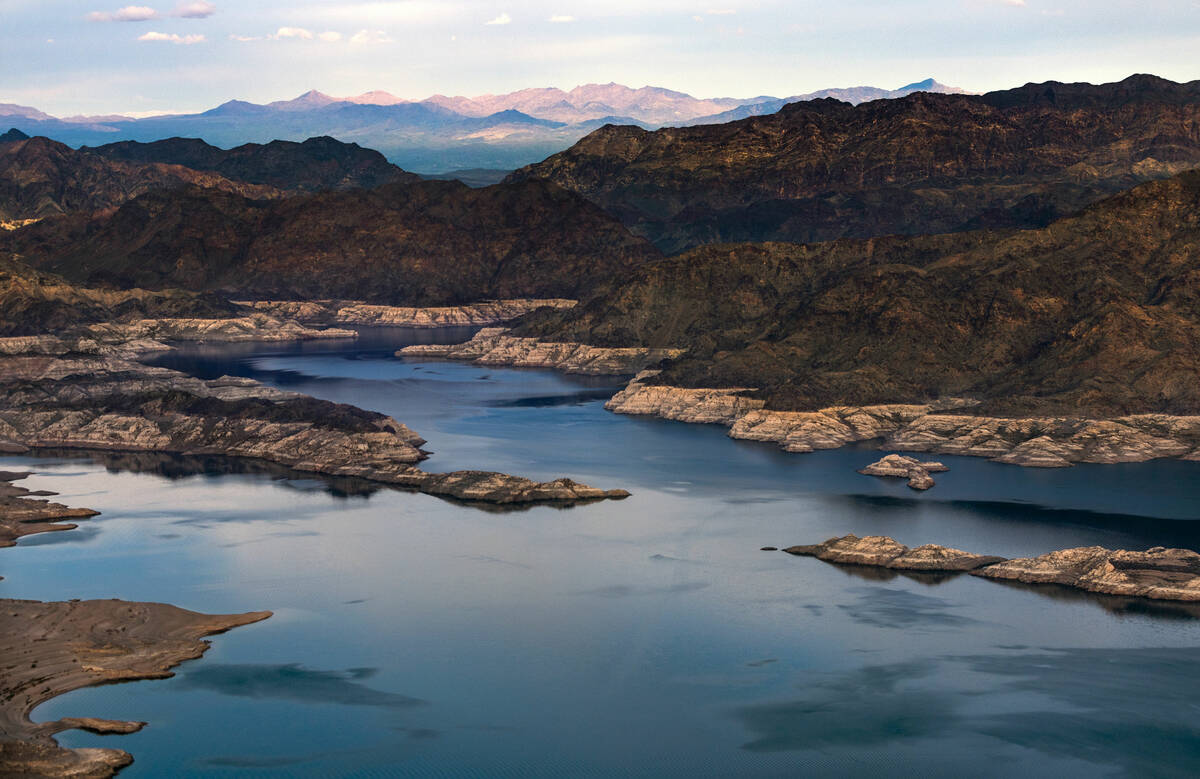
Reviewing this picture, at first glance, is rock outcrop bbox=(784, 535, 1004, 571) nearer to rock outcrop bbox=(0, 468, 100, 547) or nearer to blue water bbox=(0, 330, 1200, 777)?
blue water bbox=(0, 330, 1200, 777)

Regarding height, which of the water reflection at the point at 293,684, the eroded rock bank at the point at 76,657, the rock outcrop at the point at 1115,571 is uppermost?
the rock outcrop at the point at 1115,571

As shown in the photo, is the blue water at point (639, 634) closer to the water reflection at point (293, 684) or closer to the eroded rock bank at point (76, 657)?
the water reflection at point (293, 684)

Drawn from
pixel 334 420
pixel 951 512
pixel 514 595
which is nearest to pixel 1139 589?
pixel 951 512

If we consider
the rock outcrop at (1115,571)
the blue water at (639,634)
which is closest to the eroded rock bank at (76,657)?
the blue water at (639,634)

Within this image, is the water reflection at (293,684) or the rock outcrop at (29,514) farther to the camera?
the rock outcrop at (29,514)

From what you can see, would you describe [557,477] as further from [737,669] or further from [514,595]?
[737,669]

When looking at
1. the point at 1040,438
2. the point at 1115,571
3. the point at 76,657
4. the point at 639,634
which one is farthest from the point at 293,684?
the point at 1040,438

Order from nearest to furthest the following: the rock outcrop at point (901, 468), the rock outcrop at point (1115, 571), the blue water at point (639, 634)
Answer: the blue water at point (639, 634) < the rock outcrop at point (1115, 571) < the rock outcrop at point (901, 468)
